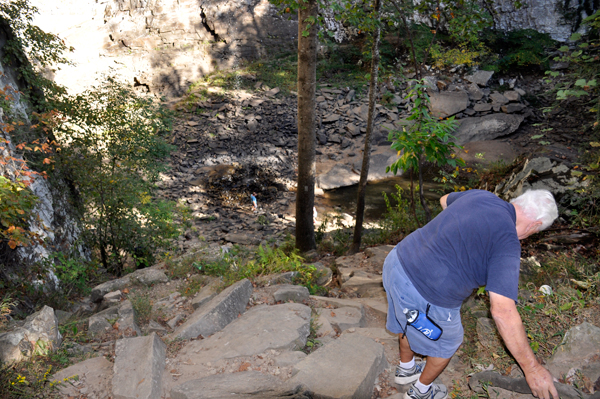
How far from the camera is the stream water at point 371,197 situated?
10.6 meters

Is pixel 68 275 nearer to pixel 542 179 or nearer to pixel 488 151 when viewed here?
pixel 542 179

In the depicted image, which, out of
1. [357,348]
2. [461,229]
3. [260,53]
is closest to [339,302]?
[357,348]

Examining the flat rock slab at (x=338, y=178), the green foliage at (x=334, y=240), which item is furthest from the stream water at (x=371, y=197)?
the green foliage at (x=334, y=240)

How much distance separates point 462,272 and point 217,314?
7.54ft

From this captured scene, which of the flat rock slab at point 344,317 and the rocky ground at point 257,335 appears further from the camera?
the flat rock slab at point 344,317

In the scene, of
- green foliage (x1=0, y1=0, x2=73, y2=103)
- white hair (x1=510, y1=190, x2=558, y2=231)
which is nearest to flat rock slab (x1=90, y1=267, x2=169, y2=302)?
green foliage (x1=0, y1=0, x2=73, y2=103)

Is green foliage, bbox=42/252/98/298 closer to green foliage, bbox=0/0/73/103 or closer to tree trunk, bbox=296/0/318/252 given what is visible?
green foliage, bbox=0/0/73/103

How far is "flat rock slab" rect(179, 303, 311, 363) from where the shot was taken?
3.01 metres

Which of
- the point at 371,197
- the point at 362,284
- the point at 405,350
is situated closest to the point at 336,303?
the point at 362,284

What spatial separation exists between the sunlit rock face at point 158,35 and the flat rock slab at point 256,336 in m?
15.3

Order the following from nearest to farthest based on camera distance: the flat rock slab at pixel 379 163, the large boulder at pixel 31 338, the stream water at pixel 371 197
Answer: the large boulder at pixel 31 338 < the stream water at pixel 371 197 < the flat rock slab at pixel 379 163

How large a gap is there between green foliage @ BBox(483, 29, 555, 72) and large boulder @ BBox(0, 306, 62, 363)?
1784 centimetres

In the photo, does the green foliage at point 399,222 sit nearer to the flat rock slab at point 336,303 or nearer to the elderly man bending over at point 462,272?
the flat rock slab at point 336,303

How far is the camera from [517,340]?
1.88 m
